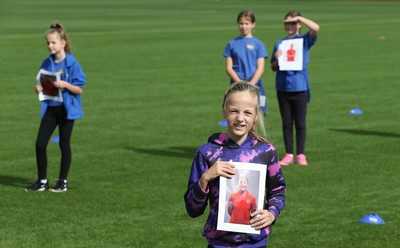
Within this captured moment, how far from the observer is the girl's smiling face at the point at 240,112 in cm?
576

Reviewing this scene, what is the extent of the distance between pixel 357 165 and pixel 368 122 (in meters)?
4.25

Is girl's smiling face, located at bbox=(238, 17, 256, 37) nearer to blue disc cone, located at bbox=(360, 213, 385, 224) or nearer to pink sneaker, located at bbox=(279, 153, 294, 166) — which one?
pink sneaker, located at bbox=(279, 153, 294, 166)

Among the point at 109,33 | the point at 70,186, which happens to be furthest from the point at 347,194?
the point at 109,33

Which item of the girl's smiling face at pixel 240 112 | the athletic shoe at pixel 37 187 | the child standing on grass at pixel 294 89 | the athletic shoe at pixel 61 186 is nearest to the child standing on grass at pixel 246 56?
the child standing on grass at pixel 294 89

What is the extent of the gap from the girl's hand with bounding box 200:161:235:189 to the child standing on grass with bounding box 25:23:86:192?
20.3 feet

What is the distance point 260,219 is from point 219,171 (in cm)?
37

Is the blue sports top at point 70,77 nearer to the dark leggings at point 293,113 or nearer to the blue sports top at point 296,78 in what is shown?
the blue sports top at point 296,78

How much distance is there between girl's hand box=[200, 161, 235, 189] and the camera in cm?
558

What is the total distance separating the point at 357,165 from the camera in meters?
13.6

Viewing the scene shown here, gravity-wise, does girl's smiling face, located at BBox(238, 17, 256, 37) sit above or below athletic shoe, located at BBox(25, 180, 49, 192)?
above

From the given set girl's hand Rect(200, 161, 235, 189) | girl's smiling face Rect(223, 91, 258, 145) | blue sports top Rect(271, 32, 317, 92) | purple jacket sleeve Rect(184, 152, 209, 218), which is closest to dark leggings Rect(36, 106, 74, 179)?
blue sports top Rect(271, 32, 317, 92)

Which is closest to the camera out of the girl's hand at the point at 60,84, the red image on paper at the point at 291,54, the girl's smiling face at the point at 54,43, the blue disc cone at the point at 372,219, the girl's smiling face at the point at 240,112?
the girl's smiling face at the point at 240,112

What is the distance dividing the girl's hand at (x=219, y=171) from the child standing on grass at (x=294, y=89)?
25.9ft

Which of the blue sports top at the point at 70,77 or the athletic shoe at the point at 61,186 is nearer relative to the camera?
the blue sports top at the point at 70,77
